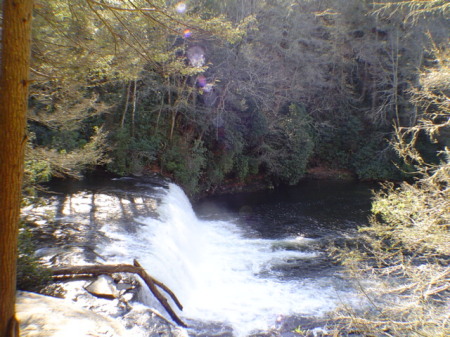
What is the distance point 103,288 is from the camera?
495 centimetres

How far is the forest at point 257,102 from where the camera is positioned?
543 centimetres

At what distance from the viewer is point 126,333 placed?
3.81 m

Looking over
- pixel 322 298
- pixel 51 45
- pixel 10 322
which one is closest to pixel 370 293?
pixel 322 298

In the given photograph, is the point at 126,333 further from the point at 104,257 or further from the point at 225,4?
the point at 225,4

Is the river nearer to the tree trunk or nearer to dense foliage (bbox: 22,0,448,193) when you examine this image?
dense foliage (bbox: 22,0,448,193)

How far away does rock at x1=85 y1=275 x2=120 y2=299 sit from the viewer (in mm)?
4816

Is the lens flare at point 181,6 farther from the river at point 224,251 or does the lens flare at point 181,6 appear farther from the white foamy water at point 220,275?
the white foamy water at point 220,275

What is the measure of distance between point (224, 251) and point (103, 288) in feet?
15.5

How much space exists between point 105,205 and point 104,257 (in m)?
3.08

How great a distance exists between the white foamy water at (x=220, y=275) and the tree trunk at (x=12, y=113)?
3.69m

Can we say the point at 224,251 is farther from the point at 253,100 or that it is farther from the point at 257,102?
the point at 257,102

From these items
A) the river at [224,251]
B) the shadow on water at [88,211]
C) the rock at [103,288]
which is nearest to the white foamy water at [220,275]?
the river at [224,251]

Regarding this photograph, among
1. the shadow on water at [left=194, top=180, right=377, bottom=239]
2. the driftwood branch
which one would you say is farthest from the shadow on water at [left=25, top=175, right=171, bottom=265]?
the shadow on water at [left=194, top=180, right=377, bottom=239]

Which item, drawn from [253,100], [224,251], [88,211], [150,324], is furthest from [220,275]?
[253,100]
